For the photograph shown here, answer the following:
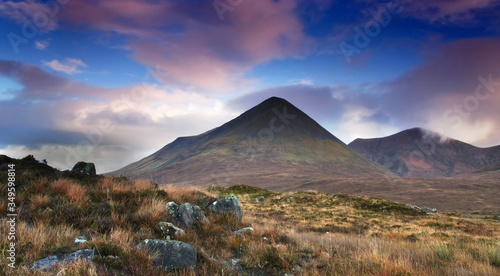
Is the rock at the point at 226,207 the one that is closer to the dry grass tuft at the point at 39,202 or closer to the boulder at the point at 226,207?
the boulder at the point at 226,207

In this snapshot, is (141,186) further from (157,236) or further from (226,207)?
(157,236)

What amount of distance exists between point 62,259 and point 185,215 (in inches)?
170

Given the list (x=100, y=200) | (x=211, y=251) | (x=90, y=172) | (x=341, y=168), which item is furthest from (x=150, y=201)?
(x=341, y=168)

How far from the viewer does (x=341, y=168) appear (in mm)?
172625

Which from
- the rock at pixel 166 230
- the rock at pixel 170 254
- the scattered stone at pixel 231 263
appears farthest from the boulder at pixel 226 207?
the rock at pixel 170 254

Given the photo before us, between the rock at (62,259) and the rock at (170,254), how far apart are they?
0.91 metres

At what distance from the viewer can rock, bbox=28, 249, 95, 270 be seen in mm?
4234

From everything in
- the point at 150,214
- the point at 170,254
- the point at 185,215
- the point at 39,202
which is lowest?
the point at 170,254

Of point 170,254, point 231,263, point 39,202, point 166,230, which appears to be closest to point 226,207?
point 166,230

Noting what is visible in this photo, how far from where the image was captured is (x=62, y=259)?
466cm

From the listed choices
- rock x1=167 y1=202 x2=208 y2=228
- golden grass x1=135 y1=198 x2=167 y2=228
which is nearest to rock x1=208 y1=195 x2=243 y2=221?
rock x1=167 y1=202 x2=208 y2=228

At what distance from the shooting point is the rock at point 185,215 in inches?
340

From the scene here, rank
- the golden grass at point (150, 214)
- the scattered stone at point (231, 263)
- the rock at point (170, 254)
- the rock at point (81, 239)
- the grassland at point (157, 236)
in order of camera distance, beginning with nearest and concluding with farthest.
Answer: the grassland at point (157, 236) < the rock at point (170, 254) < the rock at point (81, 239) < the scattered stone at point (231, 263) < the golden grass at point (150, 214)

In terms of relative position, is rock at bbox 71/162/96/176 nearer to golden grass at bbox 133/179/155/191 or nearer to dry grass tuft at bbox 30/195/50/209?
golden grass at bbox 133/179/155/191
